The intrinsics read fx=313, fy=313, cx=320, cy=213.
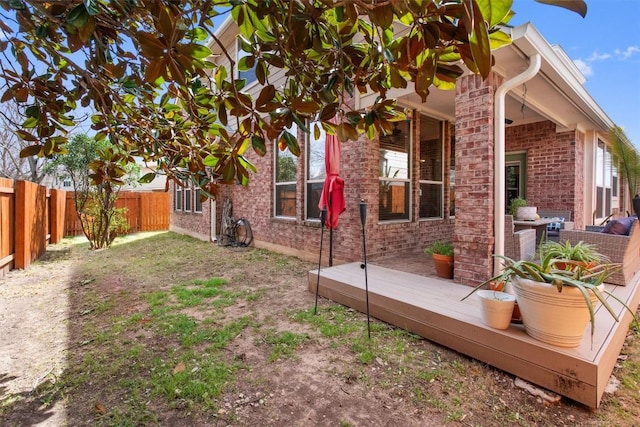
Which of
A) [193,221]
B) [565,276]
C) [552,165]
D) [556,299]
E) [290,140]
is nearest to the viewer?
[290,140]

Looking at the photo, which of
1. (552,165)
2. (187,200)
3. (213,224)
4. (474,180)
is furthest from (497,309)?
(187,200)

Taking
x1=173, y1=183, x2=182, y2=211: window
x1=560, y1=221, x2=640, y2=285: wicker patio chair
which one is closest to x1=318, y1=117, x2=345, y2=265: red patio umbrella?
x1=560, y1=221, x2=640, y2=285: wicker patio chair

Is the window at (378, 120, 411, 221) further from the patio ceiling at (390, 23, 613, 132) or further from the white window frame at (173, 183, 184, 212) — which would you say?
the white window frame at (173, 183, 184, 212)

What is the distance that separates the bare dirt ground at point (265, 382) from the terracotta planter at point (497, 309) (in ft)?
1.26

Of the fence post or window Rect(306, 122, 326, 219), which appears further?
window Rect(306, 122, 326, 219)

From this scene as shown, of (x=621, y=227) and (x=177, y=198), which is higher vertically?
(x=177, y=198)

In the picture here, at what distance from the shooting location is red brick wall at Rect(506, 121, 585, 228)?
6.48m

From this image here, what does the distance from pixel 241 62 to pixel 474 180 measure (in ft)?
10.2

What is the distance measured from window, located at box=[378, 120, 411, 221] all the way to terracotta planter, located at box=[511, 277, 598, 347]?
11.3 ft

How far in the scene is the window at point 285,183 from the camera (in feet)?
23.2

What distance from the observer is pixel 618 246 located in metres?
3.64

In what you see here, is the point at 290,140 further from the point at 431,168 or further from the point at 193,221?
the point at 193,221

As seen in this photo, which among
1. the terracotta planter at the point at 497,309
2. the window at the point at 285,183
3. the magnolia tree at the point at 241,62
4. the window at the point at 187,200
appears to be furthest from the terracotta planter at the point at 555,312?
the window at the point at 187,200

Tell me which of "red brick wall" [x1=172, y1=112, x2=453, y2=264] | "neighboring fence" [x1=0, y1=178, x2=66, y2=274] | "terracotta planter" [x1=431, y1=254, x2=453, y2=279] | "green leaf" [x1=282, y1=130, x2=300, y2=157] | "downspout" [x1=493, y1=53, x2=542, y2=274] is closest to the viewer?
"green leaf" [x1=282, y1=130, x2=300, y2=157]
